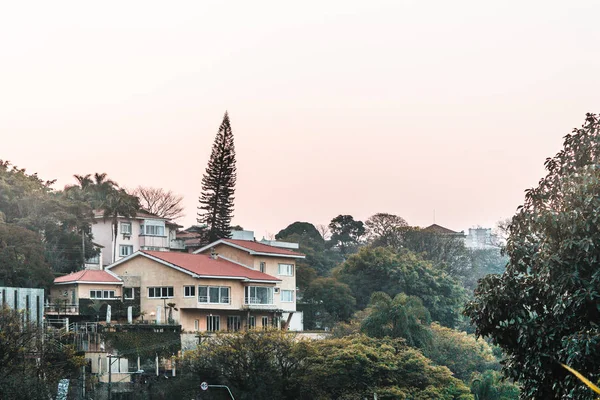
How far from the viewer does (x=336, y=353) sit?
136ft

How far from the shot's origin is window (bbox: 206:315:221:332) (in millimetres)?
48000

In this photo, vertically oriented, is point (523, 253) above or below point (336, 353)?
above

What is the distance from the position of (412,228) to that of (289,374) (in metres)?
37.9

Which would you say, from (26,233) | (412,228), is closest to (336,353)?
(26,233)

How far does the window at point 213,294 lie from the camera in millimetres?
47875

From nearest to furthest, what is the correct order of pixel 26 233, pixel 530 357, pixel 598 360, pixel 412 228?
pixel 598 360 → pixel 530 357 → pixel 26 233 → pixel 412 228

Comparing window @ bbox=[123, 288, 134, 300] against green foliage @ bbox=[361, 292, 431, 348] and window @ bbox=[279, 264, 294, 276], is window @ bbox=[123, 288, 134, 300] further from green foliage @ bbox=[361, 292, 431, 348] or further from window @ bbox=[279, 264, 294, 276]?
green foliage @ bbox=[361, 292, 431, 348]

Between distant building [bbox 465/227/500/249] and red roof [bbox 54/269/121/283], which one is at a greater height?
distant building [bbox 465/227/500/249]

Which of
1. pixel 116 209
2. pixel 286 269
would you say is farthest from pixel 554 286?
pixel 116 209

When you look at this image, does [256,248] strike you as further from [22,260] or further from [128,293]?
[22,260]

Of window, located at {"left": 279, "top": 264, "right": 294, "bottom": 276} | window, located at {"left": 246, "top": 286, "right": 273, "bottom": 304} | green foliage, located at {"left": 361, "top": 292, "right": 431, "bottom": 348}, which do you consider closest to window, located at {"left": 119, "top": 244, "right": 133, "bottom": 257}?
window, located at {"left": 279, "top": 264, "right": 294, "bottom": 276}

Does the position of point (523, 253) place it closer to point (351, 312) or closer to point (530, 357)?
point (530, 357)

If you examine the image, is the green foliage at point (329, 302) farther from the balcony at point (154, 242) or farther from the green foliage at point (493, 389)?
the green foliage at point (493, 389)

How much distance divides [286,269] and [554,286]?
40.2 meters
